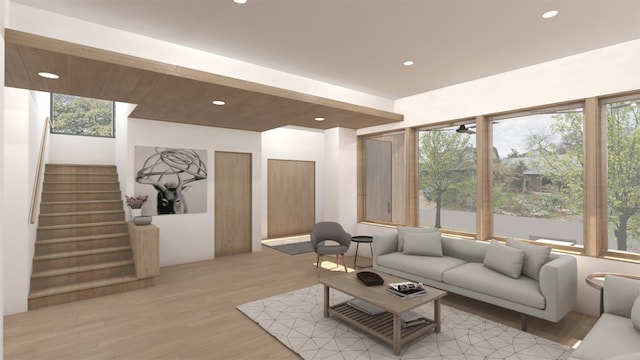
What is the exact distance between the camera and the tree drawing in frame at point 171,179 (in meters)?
5.26

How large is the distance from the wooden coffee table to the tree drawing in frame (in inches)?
134

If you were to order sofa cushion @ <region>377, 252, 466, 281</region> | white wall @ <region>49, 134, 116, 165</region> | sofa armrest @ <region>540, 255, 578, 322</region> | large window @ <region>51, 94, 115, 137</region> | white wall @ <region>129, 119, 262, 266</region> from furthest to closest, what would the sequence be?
large window @ <region>51, 94, 115, 137</region>, white wall @ <region>49, 134, 116, 165</region>, white wall @ <region>129, 119, 262, 266</region>, sofa cushion @ <region>377, 252, 466, 281</region>, sofa armrest @ <region>540, 255, 578, 322</region>

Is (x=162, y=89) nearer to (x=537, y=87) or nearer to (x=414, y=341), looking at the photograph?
(x=414, y=341)

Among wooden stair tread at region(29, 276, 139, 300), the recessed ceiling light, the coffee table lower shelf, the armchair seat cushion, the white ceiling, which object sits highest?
the white ceiling

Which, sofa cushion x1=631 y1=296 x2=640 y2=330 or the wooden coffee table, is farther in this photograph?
the wooden coffee table

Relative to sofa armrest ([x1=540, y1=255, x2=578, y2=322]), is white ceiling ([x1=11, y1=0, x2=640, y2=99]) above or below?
above

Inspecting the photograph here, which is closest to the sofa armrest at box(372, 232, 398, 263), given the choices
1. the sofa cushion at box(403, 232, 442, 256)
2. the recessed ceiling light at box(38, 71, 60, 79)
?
the sofa cushion at box(403, 232, 442, 256)

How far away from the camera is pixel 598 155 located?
348 centimetres

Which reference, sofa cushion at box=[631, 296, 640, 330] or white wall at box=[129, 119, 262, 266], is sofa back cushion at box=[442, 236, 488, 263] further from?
white wall at box=[129, 119, 262, 266]

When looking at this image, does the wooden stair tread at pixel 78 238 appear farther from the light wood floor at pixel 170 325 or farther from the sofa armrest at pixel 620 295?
the sofa armrest at pixel 620 295

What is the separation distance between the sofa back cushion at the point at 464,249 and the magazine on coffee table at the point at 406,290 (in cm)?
137

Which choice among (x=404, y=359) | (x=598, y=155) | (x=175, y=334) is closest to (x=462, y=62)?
(x=598, y=155)

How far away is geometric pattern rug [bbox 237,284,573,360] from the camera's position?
2666 mm

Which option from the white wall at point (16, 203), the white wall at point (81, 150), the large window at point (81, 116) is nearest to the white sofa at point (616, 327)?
the white wall at point (16, 203)
